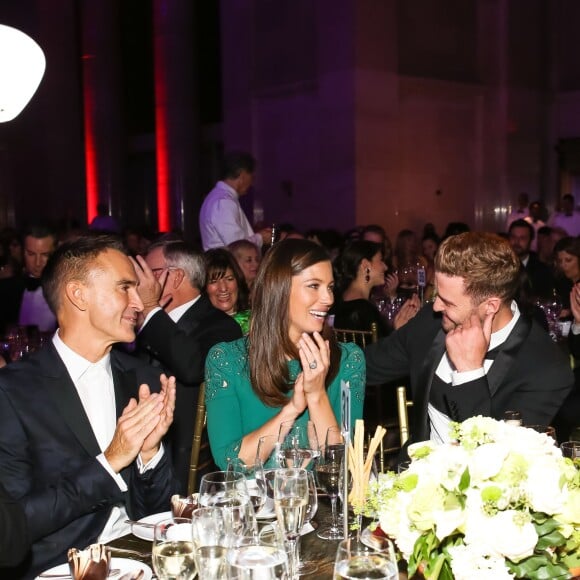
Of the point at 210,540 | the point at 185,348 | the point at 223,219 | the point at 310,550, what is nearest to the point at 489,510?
the point at 210,540

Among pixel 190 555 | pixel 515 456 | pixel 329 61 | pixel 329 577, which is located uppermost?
pixel 329 61

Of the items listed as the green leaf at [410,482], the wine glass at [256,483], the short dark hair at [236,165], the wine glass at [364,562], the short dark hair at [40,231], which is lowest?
the wine glass at [256,483]

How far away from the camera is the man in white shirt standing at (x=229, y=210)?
6.64 meters

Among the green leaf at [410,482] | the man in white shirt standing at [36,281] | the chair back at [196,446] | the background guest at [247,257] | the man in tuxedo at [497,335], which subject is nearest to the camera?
the green leaf at [410,482]

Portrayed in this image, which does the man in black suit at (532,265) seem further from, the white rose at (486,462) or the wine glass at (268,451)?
the white rose at (486,462)

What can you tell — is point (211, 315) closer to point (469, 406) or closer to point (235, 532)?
point (469, 406)

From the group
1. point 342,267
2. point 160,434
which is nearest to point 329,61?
point 342,267

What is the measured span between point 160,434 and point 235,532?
2.51ft

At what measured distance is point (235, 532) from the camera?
1.61 meters

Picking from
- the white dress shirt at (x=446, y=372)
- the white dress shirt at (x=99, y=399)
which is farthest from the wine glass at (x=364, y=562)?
the white dress shirt at (x=446, y=372)

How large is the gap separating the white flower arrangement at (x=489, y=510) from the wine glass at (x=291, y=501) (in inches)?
10.1

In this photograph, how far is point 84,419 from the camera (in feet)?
7.90

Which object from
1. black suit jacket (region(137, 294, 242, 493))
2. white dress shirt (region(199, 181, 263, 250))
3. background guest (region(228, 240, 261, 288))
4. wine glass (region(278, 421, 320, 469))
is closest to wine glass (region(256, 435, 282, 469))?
wine glass (region(278, 421, 320, 469))

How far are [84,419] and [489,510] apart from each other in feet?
4.63
